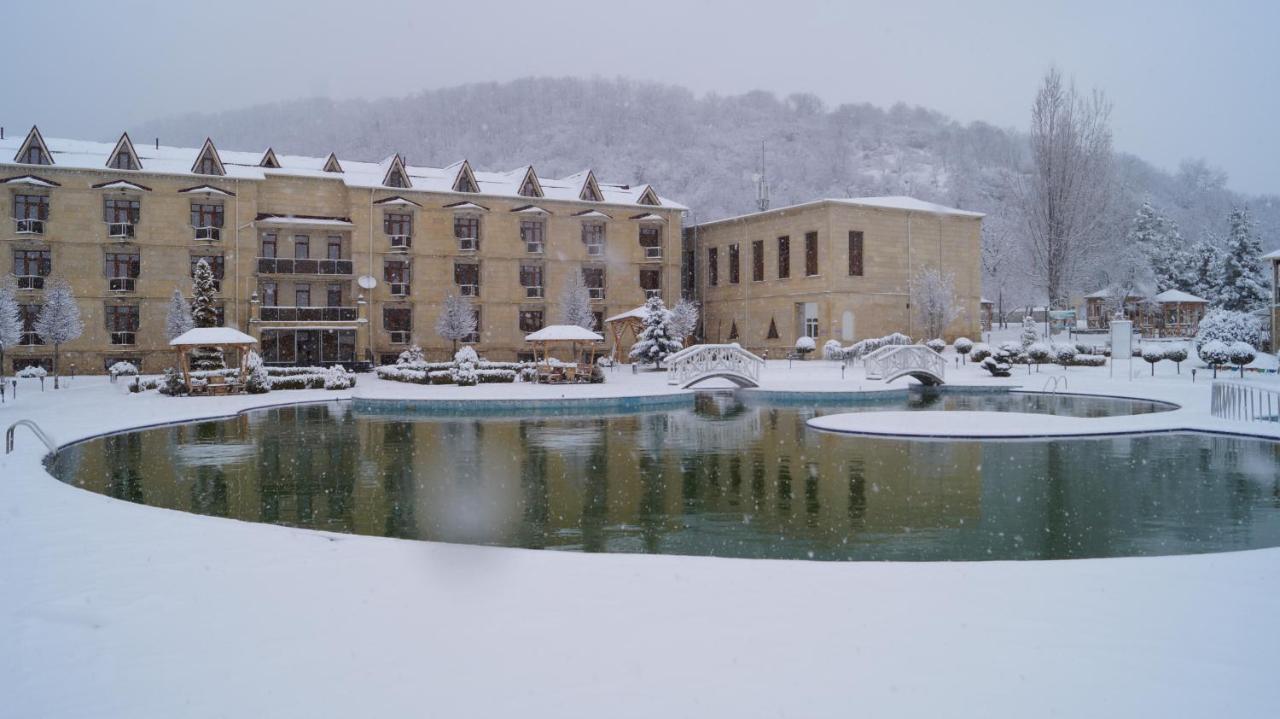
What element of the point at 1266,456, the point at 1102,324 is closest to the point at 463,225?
the point at 1266,456

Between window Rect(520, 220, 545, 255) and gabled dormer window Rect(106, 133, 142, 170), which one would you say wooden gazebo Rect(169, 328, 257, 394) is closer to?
gabled dormer window Rect(106, 133, 142, 170)

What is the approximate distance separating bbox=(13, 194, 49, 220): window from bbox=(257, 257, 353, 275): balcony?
26.5 ft

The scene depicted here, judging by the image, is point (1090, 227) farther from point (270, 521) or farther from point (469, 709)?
point (469, 709)

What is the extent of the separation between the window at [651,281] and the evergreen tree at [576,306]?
431cm

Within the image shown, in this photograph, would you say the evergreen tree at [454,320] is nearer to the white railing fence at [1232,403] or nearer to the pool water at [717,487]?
the pool water at [717,487]

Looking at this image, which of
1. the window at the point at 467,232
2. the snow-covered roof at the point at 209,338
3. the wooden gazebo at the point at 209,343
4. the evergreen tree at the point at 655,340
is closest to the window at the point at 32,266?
the wooden gazebo at the point at 209,343

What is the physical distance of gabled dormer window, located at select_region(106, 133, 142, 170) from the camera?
3556 cm

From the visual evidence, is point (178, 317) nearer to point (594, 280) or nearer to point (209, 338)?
point (209, 338)

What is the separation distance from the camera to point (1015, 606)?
5750mm

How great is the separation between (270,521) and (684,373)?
1925cm

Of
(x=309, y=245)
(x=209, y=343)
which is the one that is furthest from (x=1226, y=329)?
(x=309, y=245)

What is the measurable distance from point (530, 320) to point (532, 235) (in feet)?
13.3

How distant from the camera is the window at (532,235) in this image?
41750mm

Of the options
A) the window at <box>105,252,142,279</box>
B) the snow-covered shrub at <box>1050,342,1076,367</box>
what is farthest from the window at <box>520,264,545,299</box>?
the snow-covered shrub at <box>1050,342,1076,367</box>
